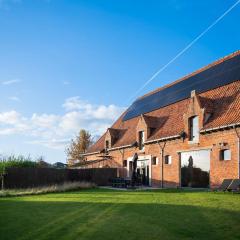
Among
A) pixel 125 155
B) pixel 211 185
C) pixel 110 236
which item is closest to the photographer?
pixel 110 236

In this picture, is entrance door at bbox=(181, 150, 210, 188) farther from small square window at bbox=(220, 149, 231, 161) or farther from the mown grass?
the mown grass

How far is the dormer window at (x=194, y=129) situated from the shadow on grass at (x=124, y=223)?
1416 centimetres

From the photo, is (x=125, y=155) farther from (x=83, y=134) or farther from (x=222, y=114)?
(x=83, y=134)

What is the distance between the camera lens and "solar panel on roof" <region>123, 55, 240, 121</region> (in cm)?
2842

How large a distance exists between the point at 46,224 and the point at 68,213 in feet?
7.32

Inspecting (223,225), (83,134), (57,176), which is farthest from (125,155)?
(223,225)

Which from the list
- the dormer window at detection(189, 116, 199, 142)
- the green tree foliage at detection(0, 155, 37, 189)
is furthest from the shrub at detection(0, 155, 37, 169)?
the dormer window at detection(189, 116, 199, 142)

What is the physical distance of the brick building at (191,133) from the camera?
24.6 metres

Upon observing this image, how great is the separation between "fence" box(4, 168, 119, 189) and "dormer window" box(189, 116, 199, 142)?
38.1 feet

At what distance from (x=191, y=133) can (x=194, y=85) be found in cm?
582

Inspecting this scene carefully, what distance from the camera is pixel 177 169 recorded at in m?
29.2

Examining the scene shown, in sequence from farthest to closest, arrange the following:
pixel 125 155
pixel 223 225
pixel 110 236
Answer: pixel 125 155 → pixel 223 225 → pixel 110 236

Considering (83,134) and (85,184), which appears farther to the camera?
(83,134)

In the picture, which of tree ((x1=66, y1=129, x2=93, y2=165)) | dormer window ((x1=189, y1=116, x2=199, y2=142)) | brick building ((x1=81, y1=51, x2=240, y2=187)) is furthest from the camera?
tree ((x1=66, y1=129, x2=93, y2=165))
